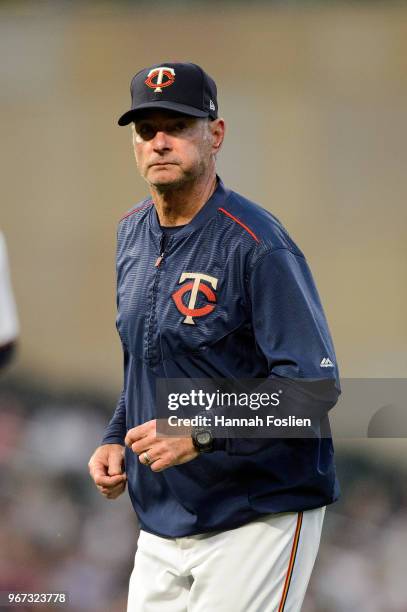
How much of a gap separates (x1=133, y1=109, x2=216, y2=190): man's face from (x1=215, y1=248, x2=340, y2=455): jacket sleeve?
231 mm

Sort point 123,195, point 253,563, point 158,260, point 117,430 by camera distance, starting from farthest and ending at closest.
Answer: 1. point 123,195
2. point 117,430
3. point 158,260
4. point 253,563

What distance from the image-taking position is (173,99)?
1821 millimetres

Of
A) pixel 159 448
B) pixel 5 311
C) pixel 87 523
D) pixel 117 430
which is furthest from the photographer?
pixel 87 523

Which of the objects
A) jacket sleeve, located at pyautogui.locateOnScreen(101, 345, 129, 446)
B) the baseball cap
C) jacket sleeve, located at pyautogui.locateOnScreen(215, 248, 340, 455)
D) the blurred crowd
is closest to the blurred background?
the blurred crowd

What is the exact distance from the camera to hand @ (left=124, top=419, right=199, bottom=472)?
1662 mm

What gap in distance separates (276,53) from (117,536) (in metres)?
1.72

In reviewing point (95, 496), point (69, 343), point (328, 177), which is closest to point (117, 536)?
point (95, 496)

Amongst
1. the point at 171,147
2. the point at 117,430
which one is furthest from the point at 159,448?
the point at 171,147

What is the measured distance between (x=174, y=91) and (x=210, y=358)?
49 cm

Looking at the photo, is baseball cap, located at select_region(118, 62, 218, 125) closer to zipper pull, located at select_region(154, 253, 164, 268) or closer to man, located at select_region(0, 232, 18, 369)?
zipper pull, located at select_region(154, 253, 164, 268)

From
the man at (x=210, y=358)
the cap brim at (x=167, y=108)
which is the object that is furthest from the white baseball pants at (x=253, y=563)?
the cap brim at (x=167, y=108)

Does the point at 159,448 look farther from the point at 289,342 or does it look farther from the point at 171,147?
the point at 171,147

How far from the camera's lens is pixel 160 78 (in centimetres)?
184

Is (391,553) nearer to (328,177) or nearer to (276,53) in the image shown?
(328,177)
